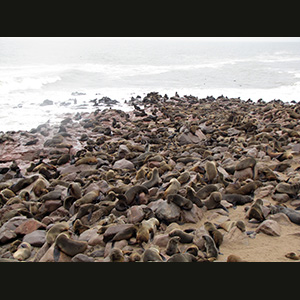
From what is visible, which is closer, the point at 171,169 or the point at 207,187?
the point at 207,187

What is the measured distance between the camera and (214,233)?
4.49 m

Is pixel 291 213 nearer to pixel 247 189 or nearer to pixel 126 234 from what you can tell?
pixel 247 189

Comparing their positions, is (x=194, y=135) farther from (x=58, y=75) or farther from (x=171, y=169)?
(x=58, y=75)

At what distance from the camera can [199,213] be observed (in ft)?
17.4

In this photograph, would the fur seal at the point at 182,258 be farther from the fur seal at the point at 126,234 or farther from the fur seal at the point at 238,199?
the fur seal at the point at 238,199

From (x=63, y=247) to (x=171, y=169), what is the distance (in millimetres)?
3863

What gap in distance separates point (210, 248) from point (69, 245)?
2.19 metres

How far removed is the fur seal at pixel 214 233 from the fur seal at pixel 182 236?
1.07ft

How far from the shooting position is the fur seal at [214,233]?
4.40m

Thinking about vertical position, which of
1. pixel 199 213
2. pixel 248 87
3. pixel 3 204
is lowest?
pixel 3 204

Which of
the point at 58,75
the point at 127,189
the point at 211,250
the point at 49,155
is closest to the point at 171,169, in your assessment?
the point at 127,189

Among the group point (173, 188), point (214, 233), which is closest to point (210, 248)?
point (214, 233)

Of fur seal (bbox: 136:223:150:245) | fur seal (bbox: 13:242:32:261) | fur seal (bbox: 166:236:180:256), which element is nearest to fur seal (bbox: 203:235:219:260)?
fur seal (bbox: 166:236:180:256)

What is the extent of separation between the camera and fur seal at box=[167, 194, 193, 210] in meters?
5.23
